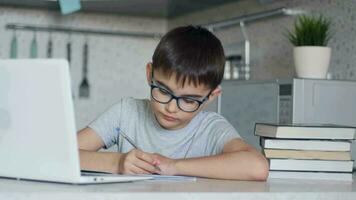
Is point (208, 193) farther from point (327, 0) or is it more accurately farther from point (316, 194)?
point (327, 0)

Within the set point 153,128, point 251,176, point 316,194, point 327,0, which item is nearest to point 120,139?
point 153,128

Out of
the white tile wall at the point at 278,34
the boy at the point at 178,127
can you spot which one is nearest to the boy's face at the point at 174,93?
the boy at the point at 178,127

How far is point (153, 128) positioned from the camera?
1579mm

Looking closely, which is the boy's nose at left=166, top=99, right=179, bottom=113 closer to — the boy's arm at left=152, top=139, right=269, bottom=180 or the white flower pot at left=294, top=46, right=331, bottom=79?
the boy's arm at left=152, top=139, right=269, bottom=180

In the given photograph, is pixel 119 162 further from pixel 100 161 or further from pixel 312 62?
pixel 312 62

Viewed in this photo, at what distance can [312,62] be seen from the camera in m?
1.99

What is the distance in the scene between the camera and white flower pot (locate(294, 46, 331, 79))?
199 centimetres

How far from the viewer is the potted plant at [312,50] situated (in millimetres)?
1989

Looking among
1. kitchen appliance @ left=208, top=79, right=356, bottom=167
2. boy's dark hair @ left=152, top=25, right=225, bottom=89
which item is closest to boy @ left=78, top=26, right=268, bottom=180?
boy's dark hair @ left=152, top=25, right=225, bottom=89

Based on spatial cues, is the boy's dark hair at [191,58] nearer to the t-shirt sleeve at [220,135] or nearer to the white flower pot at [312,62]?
the t-shirt sleeve at [220,135]

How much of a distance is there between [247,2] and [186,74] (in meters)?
1.54

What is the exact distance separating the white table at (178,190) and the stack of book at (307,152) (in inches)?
5.1

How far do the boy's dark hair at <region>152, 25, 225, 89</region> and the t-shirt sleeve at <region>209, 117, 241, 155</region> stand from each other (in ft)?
0.50

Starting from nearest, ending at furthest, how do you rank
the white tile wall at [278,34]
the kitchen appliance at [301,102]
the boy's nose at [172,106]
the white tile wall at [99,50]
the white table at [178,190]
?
the white table at [178,190] → the boy's nose at [172,106] → the kitchen appliance at [301,102] → the white tile wall at [278,34] → the white tile wall at [99,50]
